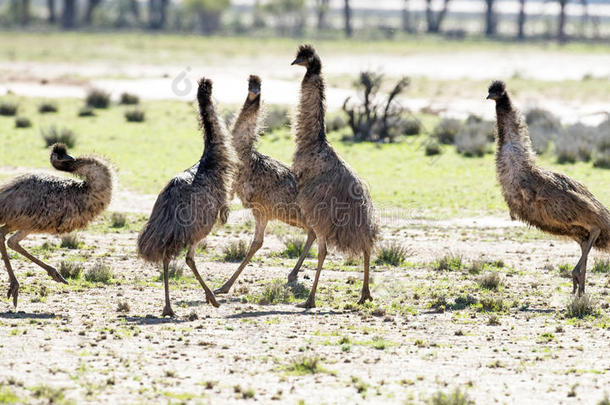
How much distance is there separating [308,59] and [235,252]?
3036 mm

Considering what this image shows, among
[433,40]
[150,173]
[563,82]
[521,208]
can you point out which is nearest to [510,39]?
[433,40]

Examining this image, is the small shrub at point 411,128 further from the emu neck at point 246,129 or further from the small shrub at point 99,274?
the small shrub at point 99,274

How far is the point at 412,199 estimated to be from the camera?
54.8 feet

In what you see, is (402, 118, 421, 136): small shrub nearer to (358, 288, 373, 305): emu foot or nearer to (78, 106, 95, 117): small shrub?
(78, 106, 95, 117): small shrub

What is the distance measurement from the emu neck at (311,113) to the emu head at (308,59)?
0.19 ft

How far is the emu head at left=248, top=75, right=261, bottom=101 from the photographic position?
10648 mm

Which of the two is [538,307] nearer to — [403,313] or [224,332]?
[403,313]

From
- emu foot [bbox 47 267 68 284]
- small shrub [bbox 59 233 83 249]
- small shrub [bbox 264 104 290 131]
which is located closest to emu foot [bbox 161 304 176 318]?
emu foot [bbox 47 267 68 284]

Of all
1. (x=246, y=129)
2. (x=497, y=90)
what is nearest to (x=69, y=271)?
(x=246, y=129)

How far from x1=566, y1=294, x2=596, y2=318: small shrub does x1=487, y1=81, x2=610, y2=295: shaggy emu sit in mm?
537

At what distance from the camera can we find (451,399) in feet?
21.9

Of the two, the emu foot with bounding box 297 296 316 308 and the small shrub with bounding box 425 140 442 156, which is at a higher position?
the emu foot with bounding box 297 296 316 308

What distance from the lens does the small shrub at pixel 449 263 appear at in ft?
38.6

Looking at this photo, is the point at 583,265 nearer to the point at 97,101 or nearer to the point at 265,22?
the point at 97,101
